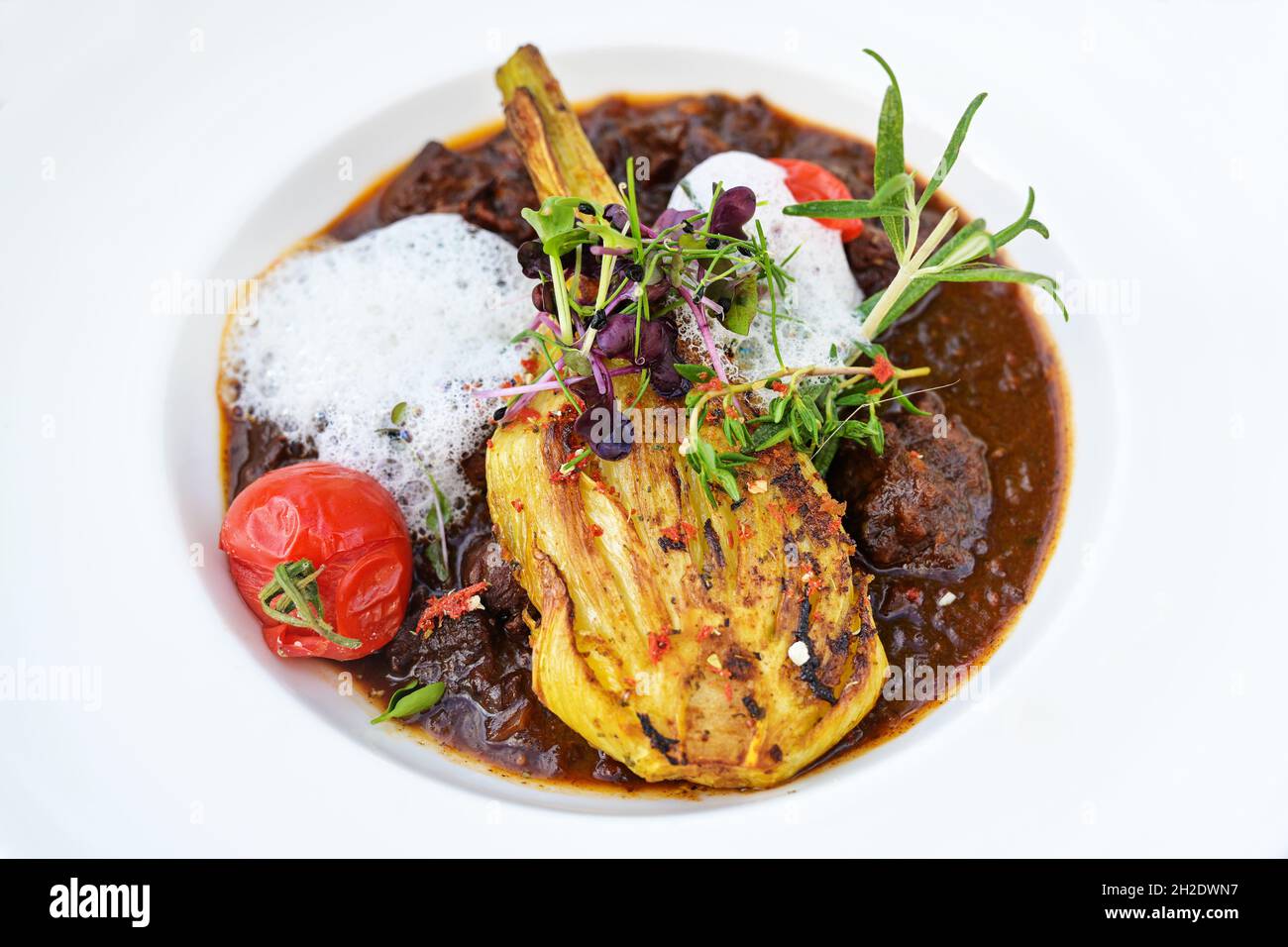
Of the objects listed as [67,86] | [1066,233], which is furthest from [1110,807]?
[67,86]

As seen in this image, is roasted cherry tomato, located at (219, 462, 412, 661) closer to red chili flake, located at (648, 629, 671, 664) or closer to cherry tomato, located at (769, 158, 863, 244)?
red chili flake, located at (648, 629, 671, 664)

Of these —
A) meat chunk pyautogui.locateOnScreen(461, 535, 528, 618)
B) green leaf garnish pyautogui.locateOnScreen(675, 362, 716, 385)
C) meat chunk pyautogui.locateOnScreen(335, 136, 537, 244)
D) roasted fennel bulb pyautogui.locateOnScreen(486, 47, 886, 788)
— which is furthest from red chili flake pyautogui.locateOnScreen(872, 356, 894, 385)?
meat chunk pyautogui.locateOnScreen(335, 136, 537, 244)

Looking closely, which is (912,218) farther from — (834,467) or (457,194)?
(457,194)

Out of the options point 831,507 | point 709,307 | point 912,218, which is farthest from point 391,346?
point 912,218
